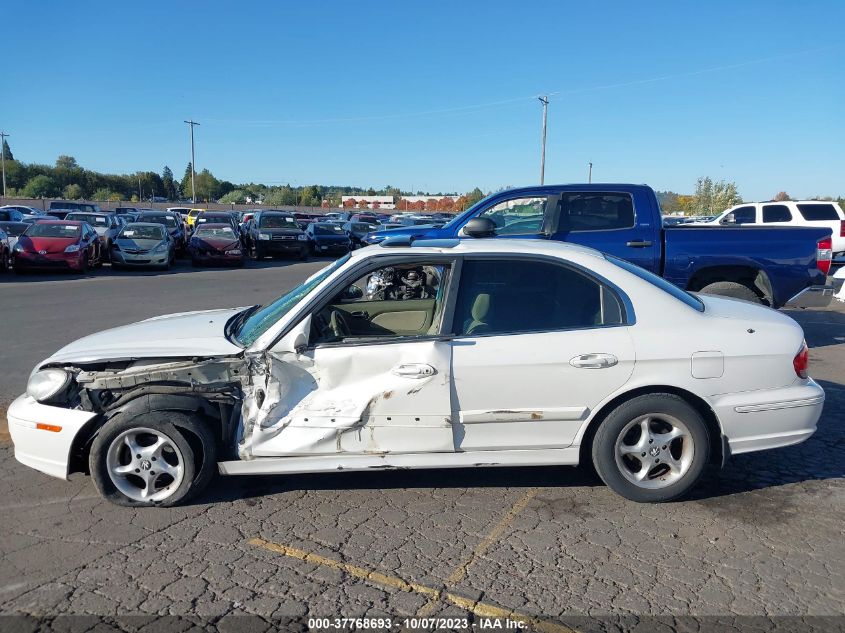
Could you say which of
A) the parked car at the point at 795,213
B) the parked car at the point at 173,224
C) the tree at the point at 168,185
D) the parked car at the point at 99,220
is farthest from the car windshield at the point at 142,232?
the tree at the point at 168,185

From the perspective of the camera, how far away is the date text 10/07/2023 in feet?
10.1

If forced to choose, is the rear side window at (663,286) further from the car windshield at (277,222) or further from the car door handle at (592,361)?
the car windshield at (277,222)

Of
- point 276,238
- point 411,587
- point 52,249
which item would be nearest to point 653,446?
point 411,587

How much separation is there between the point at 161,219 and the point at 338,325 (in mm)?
23578

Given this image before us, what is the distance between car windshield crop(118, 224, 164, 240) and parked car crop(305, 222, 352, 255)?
7337 millimetres

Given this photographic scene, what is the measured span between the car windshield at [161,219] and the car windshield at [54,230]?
6.44 meters

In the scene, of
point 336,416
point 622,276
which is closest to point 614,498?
point 622,276

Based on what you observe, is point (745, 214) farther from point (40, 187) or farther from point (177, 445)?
point (40, 187)

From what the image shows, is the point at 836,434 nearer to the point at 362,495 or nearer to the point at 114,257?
the point at 362,495

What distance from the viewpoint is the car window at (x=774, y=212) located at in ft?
65.1

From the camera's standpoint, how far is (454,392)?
4.13 m

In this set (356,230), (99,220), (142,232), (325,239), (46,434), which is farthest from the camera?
(356,230)

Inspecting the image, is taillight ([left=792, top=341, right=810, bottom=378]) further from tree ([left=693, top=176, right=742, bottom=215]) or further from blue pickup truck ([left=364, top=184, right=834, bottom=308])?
tree ([left=693, top=176, right=742, bottom=215])

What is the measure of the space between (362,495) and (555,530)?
124cm
